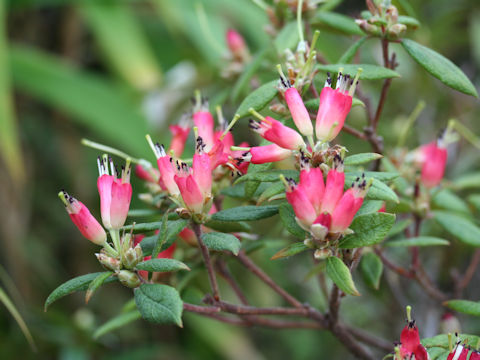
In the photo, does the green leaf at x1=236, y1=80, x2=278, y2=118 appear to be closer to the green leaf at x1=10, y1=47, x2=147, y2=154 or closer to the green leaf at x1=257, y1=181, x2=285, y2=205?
the green leaf at x1=257, y1=181, x2=285, y2=205

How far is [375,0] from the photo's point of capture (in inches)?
26.3

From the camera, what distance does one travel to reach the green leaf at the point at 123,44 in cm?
153

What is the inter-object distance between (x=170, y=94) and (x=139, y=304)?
4.00ft

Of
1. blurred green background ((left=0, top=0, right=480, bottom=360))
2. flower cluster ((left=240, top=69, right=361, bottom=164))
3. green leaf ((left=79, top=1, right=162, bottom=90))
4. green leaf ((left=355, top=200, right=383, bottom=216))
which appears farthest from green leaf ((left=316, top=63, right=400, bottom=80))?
green leaf ((left=79, top=1, right=162, bottom=90))

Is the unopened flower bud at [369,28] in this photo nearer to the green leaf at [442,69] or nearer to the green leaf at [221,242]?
the green leaf at [442,69]

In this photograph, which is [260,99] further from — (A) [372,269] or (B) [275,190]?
(A) [372,269]

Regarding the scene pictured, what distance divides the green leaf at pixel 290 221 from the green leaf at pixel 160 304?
12cm

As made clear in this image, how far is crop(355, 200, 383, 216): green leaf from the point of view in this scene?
55cm

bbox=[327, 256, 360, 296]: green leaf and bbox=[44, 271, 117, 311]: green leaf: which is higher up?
bbox=[327, 256, 360, 296]: green leaf

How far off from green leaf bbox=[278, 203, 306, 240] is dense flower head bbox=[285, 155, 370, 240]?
0.02m

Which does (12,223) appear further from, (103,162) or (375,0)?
(375,0)

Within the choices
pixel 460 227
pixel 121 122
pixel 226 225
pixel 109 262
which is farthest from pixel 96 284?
pixel 121 122

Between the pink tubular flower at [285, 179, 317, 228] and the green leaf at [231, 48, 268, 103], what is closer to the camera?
the pink tubular flower at [285, 179, 317, 228]

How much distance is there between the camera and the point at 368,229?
52 centimetres
